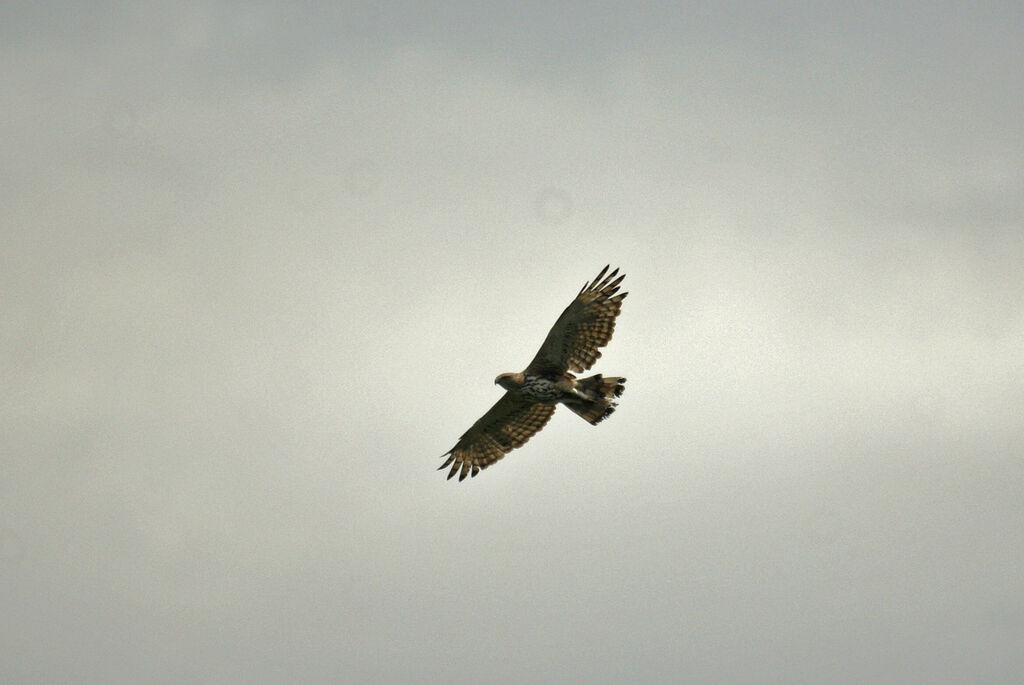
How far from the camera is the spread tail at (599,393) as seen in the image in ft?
88.8

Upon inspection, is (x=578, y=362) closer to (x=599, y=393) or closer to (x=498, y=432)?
(x=599, y=393)

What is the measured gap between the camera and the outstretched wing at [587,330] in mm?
26906

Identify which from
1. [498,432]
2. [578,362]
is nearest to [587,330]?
[578,362]

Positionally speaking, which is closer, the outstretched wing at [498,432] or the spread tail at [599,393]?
the spread tail at [599,393]

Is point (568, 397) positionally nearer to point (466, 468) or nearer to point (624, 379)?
point (624, 379)

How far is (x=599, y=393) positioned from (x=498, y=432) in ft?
8.68

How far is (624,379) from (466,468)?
389 cm

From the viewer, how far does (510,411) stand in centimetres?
2841

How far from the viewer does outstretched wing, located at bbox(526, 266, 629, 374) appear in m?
26.9

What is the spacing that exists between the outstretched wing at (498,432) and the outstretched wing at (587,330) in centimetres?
127

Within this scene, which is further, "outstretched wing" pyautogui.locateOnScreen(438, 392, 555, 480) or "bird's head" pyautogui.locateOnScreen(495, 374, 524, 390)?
"outstretched wing" pyautogui.locateOnScreen(438, 392, 555, 480)

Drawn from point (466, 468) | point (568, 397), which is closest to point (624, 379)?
point (568, 397)

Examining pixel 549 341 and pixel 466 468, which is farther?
pixel 466 468

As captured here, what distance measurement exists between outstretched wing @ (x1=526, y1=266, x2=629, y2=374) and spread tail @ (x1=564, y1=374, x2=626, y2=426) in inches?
11.3
